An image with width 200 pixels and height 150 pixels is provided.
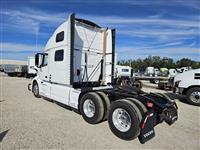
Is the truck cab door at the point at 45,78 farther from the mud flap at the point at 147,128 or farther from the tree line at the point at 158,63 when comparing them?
the tree line at the point at 158,63

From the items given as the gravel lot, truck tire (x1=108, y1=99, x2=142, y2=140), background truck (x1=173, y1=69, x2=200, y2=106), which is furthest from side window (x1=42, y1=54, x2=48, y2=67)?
background truck (x1=173, y1=69, x2=200, y2=106)

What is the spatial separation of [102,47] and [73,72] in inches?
84.4

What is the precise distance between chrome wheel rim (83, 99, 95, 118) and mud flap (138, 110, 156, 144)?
1.98 metres

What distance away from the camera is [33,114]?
6852mm

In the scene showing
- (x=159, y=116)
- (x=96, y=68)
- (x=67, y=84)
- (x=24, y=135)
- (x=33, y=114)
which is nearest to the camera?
(x=24, y=135)

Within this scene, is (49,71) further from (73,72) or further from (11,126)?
(11,126)

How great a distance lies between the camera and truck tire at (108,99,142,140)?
4.77 metres

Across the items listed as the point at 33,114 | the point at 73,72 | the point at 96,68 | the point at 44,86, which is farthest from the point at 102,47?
the point at 33,114

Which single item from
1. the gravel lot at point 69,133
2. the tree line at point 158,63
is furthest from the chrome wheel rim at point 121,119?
the tree line at point 158,63

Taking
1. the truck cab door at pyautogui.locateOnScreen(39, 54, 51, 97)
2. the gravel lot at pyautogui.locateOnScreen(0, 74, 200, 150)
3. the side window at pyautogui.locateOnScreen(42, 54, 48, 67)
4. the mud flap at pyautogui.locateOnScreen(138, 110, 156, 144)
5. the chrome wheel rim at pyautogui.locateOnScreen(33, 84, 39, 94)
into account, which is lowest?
the gravel lot at pyautogui.locateOnScreen(0, 74, 200, 150)

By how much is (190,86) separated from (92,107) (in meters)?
5.94

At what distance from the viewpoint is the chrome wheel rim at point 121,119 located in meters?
5.06

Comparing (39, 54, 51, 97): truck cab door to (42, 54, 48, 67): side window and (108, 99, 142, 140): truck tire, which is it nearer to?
(42, 54, 48, 67): side window

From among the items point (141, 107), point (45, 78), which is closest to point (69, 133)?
point (141, 107)
